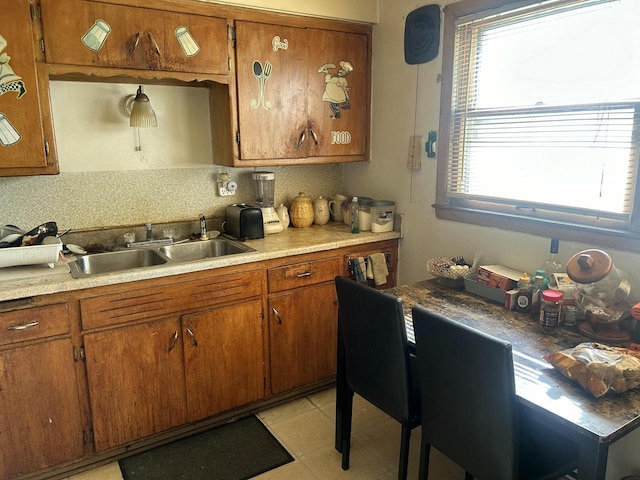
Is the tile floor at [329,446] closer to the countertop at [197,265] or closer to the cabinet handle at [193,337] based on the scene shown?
the cabinet handle at [193,337]

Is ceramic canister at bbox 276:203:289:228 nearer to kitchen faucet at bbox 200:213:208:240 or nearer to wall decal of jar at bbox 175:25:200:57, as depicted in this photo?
kitchen faucet at bbox 200:213:208:240

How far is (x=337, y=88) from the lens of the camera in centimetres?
291

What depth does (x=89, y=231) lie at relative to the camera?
2566 mm

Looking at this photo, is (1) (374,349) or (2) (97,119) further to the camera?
(2) (97,119)

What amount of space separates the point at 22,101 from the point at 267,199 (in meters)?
1.39

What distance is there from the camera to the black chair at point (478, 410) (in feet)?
4.44

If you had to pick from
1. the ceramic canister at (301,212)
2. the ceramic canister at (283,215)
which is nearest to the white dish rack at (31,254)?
the ceramic canister at (283,215)

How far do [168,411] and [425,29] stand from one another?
7.91 feet

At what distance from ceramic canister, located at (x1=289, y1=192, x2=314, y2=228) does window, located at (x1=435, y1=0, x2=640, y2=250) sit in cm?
86

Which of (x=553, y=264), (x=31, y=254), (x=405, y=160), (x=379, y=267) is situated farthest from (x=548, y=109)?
(x=31, y=254)

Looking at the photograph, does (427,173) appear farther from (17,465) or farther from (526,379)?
(17,465)

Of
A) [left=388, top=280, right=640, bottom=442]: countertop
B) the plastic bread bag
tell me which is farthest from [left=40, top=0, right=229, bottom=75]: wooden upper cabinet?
the plastic bread bag

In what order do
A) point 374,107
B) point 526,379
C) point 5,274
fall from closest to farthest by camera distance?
1. point 526,379
2. point 5,274
3. point 374,107

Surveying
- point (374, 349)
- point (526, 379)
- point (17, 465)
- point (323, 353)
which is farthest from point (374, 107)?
point (17, 465)
